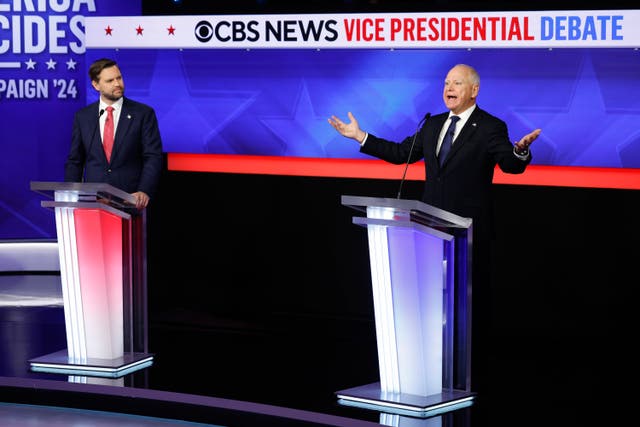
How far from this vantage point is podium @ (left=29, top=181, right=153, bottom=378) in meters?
4.67

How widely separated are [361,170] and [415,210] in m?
2.31

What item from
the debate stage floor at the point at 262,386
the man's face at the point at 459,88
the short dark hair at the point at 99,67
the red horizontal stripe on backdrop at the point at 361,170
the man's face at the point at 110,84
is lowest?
the debate stage floor at the point at 262,386

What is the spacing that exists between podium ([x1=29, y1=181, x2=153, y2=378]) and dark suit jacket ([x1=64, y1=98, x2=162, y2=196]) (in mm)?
472

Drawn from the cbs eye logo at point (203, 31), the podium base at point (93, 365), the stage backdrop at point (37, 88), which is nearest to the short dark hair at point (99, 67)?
the podium base at point (93, 365)

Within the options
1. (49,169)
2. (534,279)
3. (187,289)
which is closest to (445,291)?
(534,279)

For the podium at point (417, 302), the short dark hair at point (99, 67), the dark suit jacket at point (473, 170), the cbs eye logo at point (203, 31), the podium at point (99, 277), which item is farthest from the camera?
the cbs eye logo at point (203, 31)

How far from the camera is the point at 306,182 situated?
20.2 feet

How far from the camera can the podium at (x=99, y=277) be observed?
15.3 feet

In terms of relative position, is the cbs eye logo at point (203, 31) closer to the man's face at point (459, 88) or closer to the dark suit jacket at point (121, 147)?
the dark suit jacket at point (121, 147)

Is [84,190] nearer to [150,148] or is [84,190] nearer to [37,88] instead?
[150,148]

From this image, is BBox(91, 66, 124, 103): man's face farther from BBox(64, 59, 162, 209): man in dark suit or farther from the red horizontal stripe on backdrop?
the red horizontal stripe on backdrop

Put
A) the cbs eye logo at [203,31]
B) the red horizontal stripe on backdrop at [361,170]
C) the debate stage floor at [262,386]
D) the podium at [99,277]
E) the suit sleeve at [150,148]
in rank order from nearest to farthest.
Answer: the debate stage floor at [262,386] → the podium at [99,277] → the suit sleeve at [150,148] → the red horizontal stripe on backdrop at [361,170] → the cbs eye logo at [203,31]

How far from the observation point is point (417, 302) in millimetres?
4168

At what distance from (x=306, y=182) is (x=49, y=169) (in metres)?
2.12
